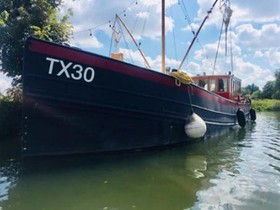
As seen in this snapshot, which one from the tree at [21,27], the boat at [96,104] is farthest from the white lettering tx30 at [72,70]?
the tree at [21,27]

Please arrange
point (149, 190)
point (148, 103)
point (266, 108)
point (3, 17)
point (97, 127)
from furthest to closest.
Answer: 1. point (266, 108)
2. point (3, 17)
3. point (148, 103)
4. point (97, 127)
5. point (149, 190)

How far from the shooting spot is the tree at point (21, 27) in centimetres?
1144

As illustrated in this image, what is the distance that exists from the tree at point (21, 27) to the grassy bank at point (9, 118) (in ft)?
4.48

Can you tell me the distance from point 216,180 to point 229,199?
1.08 meters

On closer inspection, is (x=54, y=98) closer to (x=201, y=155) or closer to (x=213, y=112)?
(x=201, y=155)

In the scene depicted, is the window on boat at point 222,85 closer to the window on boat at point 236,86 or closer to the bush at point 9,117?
the window on boat at point 236,86

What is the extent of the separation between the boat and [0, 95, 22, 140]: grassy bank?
4.88 metres

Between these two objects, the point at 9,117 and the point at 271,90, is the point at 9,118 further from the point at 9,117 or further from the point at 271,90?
the point at 271,90

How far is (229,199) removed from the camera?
4.81 meters

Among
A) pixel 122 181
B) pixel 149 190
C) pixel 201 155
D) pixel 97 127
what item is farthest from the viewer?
pixel 201 155

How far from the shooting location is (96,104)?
275 inches

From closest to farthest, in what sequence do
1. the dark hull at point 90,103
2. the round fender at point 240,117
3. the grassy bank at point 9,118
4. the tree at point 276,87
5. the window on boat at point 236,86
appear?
the dark hull at point 90,103, the grassy bank at point 9,118, the window on boat at point 236,86, the round fender at point 240,117, the tree at point 276,87

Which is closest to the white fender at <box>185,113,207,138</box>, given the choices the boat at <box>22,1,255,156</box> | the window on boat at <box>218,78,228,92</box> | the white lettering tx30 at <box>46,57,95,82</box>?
the boat at <box>22,1,255,156</box>

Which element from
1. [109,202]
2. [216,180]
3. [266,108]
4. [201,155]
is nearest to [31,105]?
[109,202]
